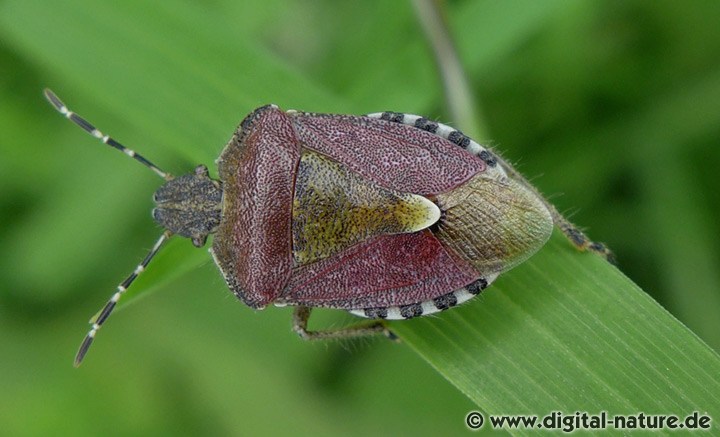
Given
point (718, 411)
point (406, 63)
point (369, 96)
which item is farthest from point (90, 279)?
point (718, 411)

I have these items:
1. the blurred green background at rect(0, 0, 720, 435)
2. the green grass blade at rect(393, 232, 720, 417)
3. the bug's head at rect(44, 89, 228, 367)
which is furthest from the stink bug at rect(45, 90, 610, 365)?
the blurred green background at rect(0, 0, 720, 435)

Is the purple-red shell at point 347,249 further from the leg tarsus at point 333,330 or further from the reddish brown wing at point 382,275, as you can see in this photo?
the leg tarsus at point 333,330

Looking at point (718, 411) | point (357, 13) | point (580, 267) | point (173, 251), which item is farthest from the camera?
point (357, 13)

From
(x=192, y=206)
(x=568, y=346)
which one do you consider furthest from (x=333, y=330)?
(x=568, y=346)

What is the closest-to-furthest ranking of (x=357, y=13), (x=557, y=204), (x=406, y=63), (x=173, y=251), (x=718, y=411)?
(x=718, y=411), (x=173, y=251), (x=406, y=63), (x=557, y=204), (x=357, y=13)

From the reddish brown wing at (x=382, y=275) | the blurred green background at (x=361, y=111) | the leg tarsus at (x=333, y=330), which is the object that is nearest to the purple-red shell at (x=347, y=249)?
the reddish brown wing at (x=382, y=275)

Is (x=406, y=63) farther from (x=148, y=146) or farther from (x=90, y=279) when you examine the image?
(x=90, y=279)

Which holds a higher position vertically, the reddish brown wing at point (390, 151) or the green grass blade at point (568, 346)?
the reddish brown wing at point (390, 151)
